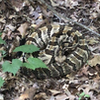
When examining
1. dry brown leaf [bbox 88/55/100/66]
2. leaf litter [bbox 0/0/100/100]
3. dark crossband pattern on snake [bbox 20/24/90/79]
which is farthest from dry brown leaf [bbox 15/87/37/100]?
dry brown leaf [bbox 88/55/100/66]

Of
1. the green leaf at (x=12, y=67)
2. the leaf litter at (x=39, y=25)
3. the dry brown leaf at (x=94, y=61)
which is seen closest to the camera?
the green leaf at (x=12, y=67)

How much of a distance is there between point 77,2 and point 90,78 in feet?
13.5

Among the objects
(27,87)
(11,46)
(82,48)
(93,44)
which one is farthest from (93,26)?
(27,87)

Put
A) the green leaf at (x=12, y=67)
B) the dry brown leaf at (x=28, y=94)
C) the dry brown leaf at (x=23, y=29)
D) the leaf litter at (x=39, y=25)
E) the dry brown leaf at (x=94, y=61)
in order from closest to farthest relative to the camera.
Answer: the green leaf at (x=12, y=67), the dry brown leaf at (x=28, y=94), the leaf litter at (x=39, y=25), the dry brown leaf at (x=94, y=61), the dry brown leaf at (x=23, y=29)

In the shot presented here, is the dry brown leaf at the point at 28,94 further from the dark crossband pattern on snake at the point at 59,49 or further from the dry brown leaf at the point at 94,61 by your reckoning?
the dry brown leaf at the point at 94,61

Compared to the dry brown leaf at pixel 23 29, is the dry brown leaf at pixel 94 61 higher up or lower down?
lower down

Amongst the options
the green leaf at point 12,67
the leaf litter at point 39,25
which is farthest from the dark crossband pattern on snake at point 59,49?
the green leaf at point 12,67

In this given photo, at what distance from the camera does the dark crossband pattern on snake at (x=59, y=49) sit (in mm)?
4816

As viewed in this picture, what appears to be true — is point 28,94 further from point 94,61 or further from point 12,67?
point 94,61

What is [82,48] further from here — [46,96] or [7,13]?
[7,13]

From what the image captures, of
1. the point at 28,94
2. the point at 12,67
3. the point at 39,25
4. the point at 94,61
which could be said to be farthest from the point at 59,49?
the point at 12,67

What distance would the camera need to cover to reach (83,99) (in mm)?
3906

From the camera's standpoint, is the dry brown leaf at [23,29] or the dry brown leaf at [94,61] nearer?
the dry brown leaf at [94,61]

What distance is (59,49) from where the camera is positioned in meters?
5.52
